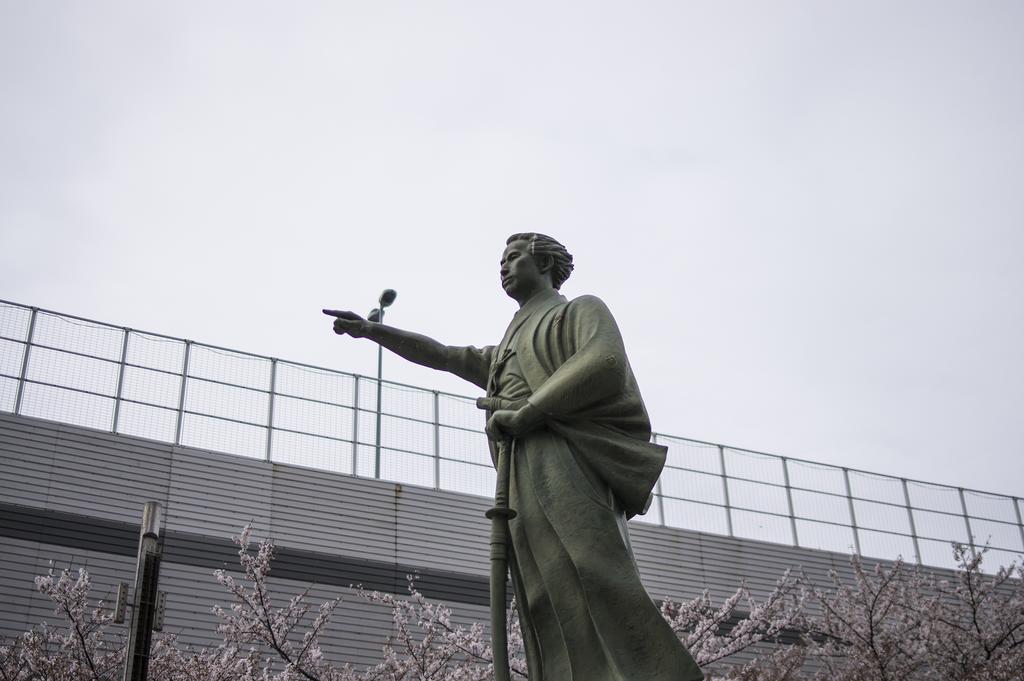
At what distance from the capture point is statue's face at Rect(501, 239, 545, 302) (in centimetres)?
593

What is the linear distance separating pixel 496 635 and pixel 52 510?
1675 cm

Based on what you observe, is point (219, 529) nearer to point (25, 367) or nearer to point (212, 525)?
point (212, 525)

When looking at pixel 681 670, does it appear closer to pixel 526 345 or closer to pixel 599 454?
pixel 599 454

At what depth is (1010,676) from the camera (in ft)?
59.8

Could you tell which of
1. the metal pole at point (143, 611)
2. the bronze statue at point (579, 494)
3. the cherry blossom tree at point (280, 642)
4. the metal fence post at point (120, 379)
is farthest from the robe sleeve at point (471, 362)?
the metal fence post at point (120, 379)

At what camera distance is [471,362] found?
6039mm

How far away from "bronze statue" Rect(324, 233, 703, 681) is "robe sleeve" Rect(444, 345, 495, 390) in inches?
11.6

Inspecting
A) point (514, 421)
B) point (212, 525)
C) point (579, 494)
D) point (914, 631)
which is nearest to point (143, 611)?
point (514, 421)

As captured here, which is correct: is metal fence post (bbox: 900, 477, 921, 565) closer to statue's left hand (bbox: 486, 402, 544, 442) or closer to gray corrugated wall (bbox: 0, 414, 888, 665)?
gray corrugated wall (bbox: 0, 414, 888, 665)

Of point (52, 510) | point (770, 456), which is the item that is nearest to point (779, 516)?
point (770, 456)

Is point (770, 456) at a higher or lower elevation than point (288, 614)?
higher

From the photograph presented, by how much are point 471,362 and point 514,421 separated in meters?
0.88

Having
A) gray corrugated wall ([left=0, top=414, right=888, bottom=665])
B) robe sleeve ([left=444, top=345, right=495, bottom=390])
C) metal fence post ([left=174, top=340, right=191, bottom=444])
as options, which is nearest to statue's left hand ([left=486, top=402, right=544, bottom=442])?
robe sleeve ([left=444, top=345, right=495, bottom=390])

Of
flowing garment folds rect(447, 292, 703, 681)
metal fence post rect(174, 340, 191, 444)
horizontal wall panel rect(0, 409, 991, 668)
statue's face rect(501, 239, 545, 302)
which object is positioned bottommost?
flowing garment folds rect(447, 292, 703, 681)
